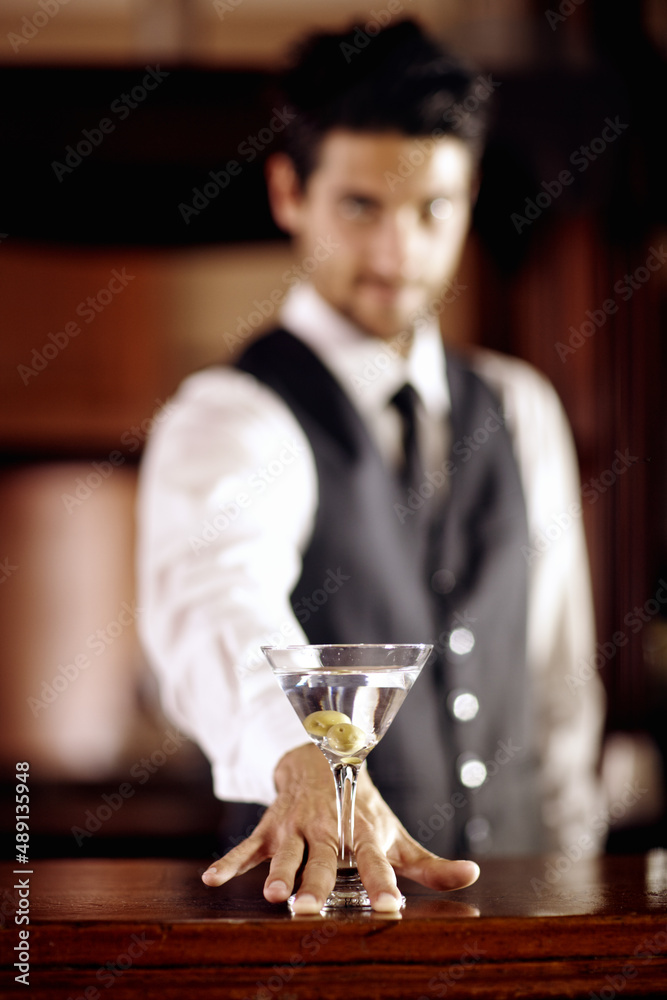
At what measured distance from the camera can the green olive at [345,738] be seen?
0.86 m

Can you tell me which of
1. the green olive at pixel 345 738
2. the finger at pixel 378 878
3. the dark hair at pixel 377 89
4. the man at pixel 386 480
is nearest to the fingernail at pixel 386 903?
the finger at pixel 378 878

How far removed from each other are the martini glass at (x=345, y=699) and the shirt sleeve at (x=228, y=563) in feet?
0.45

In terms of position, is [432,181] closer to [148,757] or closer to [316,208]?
[316,208]

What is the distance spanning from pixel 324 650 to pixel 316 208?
950 millimetres

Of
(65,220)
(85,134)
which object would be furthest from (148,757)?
(85,134)

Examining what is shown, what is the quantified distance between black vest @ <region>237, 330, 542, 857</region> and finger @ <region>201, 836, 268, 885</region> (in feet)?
1.81

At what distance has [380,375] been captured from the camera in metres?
1.68

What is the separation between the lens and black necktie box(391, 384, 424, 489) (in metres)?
1.63

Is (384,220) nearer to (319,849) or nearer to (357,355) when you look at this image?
(357,355)

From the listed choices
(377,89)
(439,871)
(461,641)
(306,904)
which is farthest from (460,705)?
(377,89)

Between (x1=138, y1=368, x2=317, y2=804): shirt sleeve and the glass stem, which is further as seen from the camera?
(x1=138, y1=368, x2=317, y2=804): shirt sleeve

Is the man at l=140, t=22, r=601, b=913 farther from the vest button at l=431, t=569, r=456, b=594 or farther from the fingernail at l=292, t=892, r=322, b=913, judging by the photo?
the fingernail at l=292, t=892, r=322, b=913

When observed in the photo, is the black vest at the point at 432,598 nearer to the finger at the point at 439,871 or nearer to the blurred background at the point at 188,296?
the finger at the point at 439,871

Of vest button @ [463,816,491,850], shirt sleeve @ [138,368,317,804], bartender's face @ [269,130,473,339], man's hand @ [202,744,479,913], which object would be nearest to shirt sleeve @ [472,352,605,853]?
vest button @ [463,816,491,850]
